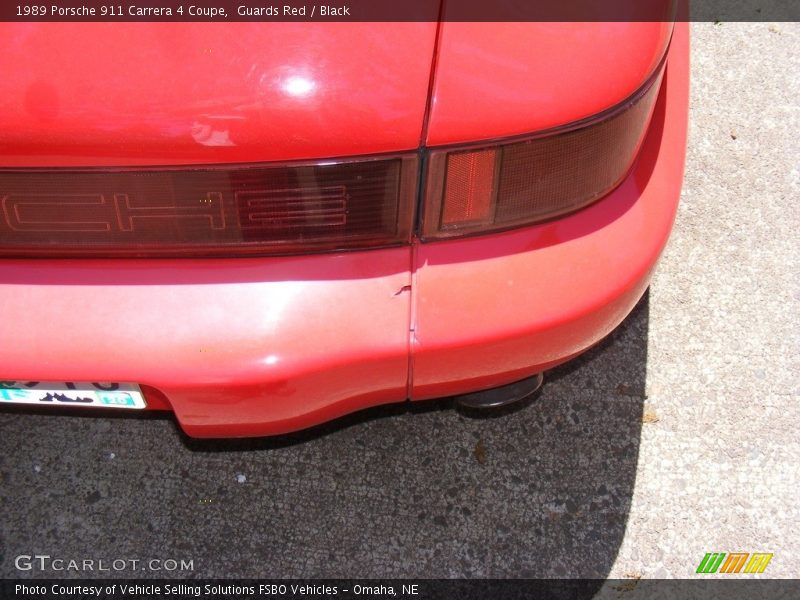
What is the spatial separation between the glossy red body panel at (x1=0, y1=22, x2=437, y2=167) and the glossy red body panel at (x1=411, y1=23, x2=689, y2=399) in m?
0.30

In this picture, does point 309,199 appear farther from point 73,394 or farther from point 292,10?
point 73,394

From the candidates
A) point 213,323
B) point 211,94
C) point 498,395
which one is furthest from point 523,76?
point 498,395

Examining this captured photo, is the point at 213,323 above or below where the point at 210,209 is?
below

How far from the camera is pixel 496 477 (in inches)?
90.5

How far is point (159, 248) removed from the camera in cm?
154

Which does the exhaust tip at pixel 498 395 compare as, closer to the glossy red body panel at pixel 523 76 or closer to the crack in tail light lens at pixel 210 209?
the crack in tail light lens at pixel 210 209

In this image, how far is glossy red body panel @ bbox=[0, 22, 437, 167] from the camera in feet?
4.38

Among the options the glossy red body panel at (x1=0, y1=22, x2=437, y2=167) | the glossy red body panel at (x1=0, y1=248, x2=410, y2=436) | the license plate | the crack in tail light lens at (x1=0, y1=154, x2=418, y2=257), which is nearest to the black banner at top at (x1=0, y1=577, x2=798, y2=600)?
the license plate

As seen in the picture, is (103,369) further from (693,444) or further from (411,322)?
(693,444)

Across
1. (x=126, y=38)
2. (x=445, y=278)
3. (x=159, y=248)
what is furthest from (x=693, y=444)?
(x=126, y=38)

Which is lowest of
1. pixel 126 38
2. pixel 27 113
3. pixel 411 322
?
pixel 411 322

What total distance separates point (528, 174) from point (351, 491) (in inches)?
46.8

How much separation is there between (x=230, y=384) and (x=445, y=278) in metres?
0.47

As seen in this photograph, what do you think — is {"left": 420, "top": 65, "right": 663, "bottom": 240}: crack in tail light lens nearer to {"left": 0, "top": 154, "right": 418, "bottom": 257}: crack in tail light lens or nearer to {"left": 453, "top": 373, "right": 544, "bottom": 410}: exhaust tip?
{"left": 0, "top": 154, "right": 418, "bottom": 257}: crack in tail light lens
